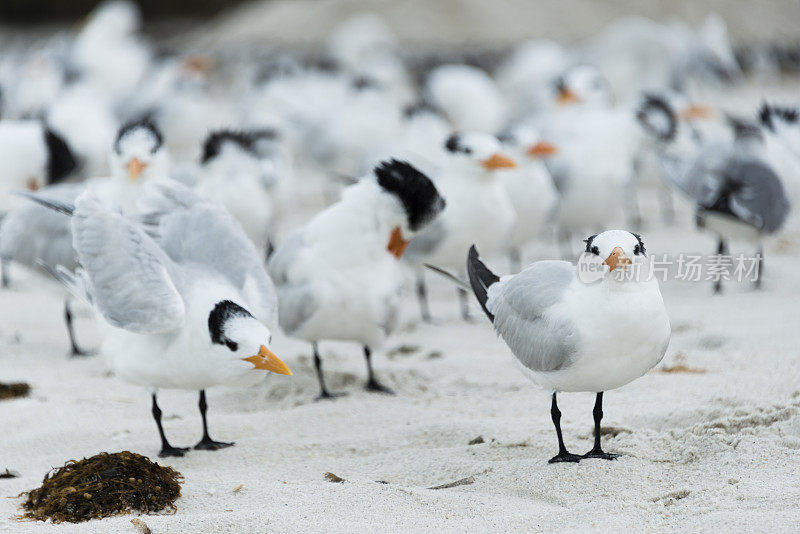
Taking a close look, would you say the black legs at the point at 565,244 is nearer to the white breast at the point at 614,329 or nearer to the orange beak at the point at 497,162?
the orange beak at the point at 497,162

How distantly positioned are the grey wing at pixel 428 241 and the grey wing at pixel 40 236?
5.96 feet

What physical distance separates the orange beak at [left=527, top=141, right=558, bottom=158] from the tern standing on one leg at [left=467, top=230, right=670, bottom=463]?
121 inches

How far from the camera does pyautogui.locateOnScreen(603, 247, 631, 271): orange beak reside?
2801 mm

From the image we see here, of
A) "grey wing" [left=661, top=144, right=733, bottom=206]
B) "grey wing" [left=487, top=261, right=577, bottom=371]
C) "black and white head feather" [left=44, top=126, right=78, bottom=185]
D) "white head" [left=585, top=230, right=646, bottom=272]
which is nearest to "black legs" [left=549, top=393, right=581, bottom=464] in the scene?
"grey wing" [left=487, top=261, right=577, bottom=371]

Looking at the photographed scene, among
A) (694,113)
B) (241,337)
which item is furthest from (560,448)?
(694,113)

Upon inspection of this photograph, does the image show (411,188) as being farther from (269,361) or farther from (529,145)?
(529,145)

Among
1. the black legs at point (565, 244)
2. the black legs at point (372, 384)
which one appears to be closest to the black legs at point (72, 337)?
the black legs at point (372, 384)

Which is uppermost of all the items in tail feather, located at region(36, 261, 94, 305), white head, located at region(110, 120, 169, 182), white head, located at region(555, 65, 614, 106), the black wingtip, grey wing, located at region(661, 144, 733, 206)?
white head, located at region(555, 65, 614, 106)

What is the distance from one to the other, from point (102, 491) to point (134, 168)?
2533mm

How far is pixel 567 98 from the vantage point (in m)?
8.77

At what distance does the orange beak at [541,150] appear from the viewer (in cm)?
619

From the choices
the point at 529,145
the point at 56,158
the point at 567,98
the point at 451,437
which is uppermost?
the point at 567,98

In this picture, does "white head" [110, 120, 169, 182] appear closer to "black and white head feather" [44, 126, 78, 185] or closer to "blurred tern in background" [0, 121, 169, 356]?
"blurred tern in background" [0, 121, 169, 356]

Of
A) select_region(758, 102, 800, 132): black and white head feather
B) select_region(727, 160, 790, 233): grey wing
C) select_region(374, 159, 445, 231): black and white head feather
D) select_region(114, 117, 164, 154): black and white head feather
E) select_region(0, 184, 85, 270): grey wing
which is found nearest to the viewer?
select_region(374, 159, 445, 231): black and white head feather
